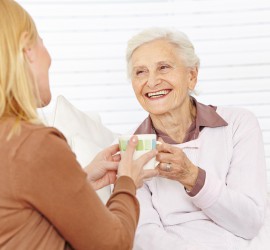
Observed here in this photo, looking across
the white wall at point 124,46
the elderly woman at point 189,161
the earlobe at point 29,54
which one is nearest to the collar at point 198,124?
the elderly woman at point 189,161

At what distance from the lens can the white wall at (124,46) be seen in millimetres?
3039

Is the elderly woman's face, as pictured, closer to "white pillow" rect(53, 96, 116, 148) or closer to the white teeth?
the white teeth

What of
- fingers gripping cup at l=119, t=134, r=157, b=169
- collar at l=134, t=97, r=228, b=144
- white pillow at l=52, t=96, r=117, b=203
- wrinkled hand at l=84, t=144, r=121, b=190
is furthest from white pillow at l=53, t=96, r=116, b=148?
fingers gripping cup at l=119, t=134, r=157, b=169

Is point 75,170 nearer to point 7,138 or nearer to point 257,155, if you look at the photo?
point 7,138

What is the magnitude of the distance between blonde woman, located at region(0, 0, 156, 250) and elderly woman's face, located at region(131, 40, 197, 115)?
0.88 meters

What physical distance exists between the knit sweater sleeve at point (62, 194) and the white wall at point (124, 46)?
1.80 m

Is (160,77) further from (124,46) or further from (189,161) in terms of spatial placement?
(124,46)

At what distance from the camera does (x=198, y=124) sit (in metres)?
2.16

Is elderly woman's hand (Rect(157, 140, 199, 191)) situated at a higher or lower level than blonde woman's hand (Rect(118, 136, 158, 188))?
lower

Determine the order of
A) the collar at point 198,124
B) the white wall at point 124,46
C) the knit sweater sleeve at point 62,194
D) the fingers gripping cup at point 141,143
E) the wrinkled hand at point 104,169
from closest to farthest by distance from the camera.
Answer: the knit sweater sleeve at point 62,194
the fingers gripping cup at point 141,143
the wrinkled hand at point 104,169
the collar at point 198,124
the white wall at point 124,46

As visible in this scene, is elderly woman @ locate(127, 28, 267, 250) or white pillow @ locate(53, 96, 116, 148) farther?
white pillow @ locate(53, 96, 116, 148)

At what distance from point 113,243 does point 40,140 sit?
301 millimetres

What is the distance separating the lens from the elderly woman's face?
216 cm

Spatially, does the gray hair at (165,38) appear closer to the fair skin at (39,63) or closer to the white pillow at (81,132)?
the white pillow at (81,132)
